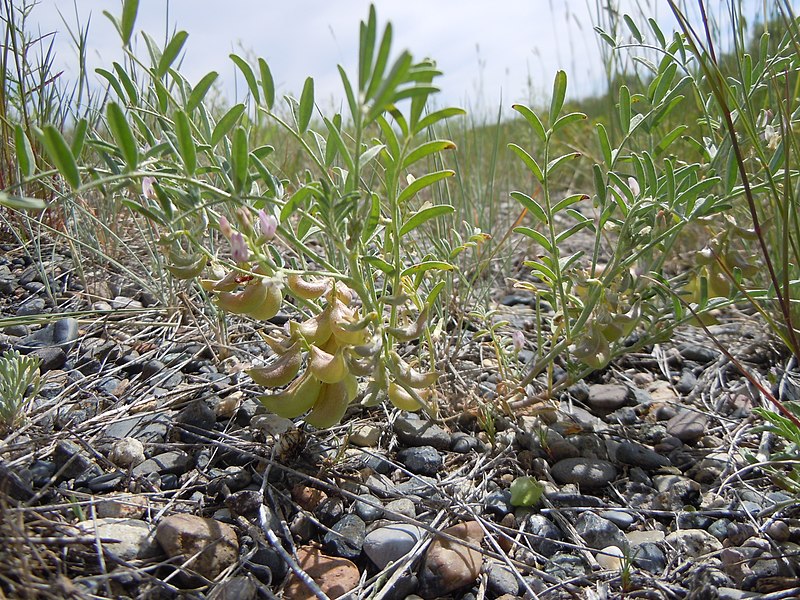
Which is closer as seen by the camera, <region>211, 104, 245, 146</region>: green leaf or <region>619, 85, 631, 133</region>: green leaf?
<region>211, 104, 245, 146</region>: green leaf

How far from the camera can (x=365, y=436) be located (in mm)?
1299

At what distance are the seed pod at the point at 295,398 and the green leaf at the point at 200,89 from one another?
495mm

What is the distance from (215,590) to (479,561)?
427 mm

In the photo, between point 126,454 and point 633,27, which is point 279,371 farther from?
point 633,27

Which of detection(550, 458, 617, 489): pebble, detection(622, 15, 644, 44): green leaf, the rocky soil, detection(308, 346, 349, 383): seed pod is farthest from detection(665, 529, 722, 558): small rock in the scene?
detection(622, 15, 644, 44): green leaf

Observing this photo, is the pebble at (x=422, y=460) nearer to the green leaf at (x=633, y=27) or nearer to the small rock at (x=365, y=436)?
the small rock at (x=365, y=436)

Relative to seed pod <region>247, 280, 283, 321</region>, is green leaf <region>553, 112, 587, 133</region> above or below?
above

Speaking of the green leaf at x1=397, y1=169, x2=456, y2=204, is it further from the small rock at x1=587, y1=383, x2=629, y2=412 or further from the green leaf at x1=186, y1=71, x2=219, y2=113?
the small rock at x1=587, y1=383, x2=629, y2=412

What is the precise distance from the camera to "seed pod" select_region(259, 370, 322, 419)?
1.04m

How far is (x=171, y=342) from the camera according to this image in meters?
1.60

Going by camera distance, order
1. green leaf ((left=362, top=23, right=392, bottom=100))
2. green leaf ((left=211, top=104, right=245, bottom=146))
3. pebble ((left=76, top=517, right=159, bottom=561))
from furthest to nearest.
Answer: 1. green leaf ((left=211, top=104, right=245, bottom=146))
2. pebble ((left=76, top=517, right=159, bottom=561))
3. green leaf ((left=362, top=23, right=392, bottom=100))

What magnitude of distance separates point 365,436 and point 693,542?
650 mm

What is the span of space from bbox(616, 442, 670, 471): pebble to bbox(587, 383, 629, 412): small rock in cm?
18

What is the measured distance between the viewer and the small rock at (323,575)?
0.95 meters
